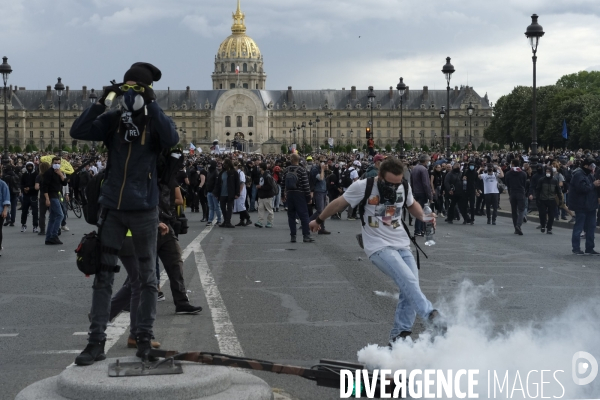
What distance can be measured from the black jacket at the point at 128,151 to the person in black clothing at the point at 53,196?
11.3 metres

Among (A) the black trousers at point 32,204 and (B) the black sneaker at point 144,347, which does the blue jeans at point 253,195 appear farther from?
(B) the black sneaker at point 144,347

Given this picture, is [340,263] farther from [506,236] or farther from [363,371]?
[363,371]

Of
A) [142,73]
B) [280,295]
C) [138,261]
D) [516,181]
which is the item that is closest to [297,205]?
[516,181]

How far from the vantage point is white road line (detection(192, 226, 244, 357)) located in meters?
7.08

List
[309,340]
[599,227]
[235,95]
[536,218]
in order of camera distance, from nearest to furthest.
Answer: [309,340] → [599,227] → [536,218] → [235,95]

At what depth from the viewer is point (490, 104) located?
182250 millimetres

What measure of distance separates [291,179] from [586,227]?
5296 mm

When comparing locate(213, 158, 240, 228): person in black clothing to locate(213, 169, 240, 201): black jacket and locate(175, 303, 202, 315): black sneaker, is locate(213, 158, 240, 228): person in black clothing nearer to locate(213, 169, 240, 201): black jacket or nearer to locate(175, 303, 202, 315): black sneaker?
locate(213, 169, 240, 201): black jacket

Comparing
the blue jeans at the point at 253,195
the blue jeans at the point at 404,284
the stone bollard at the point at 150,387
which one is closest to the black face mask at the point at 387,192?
the blue jeans at the point at 404,284

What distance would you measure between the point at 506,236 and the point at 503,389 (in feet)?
43.1

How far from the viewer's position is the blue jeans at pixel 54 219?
16.8 meters

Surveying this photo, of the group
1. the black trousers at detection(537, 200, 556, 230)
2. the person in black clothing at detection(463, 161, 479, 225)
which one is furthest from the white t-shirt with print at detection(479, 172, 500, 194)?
the black trousers at detection(537, 200, 556, 230)

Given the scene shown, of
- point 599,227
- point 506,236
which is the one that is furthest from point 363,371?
point 599,227

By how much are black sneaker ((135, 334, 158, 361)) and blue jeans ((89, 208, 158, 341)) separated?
3cm
